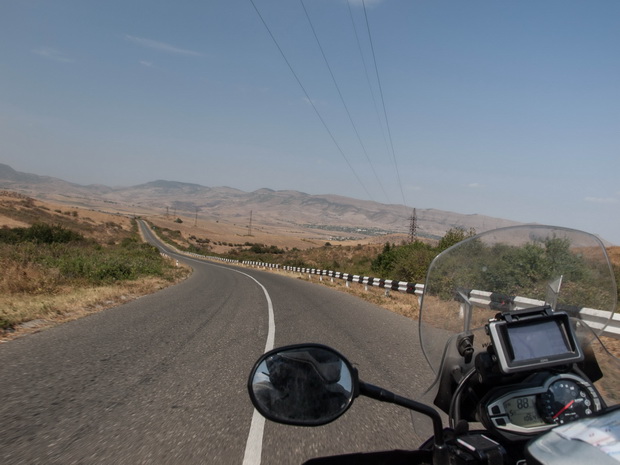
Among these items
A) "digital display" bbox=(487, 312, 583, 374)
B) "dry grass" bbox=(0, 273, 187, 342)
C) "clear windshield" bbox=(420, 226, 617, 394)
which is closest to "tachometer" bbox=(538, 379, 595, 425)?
"digital display" bbox=(487, 312, 583, 374)

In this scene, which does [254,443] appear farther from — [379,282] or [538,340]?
[379,282]

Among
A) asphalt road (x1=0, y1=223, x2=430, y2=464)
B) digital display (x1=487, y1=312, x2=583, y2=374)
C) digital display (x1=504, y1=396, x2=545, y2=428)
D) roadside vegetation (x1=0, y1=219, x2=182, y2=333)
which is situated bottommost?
roadside vegetation (x1=0, y1=219, x2=182, y2=333)

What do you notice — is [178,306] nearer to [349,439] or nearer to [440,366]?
[349,439]

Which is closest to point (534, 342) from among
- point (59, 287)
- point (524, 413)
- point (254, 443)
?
point (524, 413)

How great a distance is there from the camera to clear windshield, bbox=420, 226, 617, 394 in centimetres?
248

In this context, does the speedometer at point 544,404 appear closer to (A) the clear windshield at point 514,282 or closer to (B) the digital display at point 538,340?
(B) the digital display at point 538,340

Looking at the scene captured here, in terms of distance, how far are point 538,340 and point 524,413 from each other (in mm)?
307

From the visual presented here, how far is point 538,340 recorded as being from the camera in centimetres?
216

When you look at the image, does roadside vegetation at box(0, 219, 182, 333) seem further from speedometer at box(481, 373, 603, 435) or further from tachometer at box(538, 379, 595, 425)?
tachometer at box(538, 379, 595, 425)

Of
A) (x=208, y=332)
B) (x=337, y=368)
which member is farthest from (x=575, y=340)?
(x=208, y=332)

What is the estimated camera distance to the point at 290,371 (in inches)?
73.7

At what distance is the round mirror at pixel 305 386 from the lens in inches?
71.7

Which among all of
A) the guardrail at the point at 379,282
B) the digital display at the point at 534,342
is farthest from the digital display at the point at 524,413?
the guardrail at the point at 379,282

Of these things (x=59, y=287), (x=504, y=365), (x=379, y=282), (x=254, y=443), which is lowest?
(x=59, y=287)
